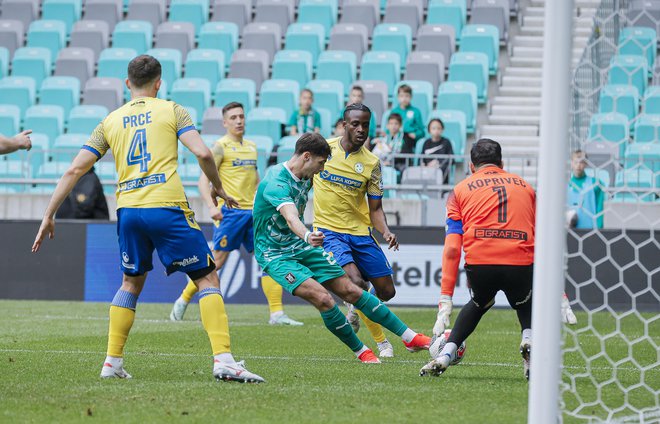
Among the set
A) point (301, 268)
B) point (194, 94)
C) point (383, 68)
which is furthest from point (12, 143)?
point (383, 68)

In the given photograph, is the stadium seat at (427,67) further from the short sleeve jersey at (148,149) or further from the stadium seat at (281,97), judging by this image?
the short sleeve jersey at (148,149)

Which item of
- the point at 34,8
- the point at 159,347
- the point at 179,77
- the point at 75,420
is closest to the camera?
the point at 75,420

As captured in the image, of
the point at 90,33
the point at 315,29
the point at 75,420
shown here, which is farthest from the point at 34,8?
the point at 75,420

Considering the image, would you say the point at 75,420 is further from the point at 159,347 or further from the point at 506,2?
the point at 506,2

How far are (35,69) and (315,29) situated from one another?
5.51 metres

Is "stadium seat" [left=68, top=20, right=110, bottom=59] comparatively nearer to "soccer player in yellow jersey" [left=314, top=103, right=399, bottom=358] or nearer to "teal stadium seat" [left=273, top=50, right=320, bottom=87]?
"teal stadium seat" [left=273, top=50, right=320, bottom=87]

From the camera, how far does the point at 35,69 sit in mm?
21656

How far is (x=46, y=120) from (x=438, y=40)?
725 centimetres

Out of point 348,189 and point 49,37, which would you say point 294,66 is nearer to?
point 49,37

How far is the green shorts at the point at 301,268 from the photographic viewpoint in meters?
7.82

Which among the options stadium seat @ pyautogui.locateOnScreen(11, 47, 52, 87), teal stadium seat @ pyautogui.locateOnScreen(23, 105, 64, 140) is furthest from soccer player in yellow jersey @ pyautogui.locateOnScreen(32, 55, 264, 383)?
stadium seat @ pyautogui.locateOnScreen(11, 47, 52, 87)

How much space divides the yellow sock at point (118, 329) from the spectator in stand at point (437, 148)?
9.16 metres

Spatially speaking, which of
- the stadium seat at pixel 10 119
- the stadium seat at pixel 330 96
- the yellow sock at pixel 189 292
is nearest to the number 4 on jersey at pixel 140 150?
the yellow sock at pixel 189 292

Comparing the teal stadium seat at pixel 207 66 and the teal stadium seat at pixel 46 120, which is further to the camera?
the teal stadium seat at pixel 207 66
